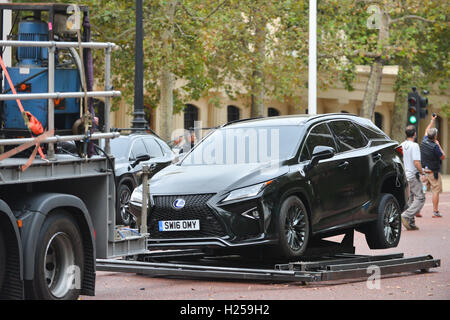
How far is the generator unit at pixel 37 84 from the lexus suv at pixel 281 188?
8.76 feet

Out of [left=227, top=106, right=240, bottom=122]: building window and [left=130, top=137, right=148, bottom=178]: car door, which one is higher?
[left=227, top=106, right=240, bottom=122]: building window

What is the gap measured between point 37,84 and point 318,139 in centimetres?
473

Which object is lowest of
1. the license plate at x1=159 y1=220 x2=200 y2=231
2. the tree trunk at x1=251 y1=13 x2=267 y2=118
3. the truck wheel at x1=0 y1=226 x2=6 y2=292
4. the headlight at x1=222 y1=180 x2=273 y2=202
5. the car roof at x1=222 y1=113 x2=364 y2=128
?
the license plate at x1=159 y1=220 x2=200 y2=231

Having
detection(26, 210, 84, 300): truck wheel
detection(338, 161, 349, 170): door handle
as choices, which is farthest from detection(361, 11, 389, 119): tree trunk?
detection(26, 210, 84, 300): truck wheel

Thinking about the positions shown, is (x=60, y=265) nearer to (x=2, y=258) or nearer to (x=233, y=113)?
(x=2, y=258)

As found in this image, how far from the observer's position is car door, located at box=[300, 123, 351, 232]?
1196 centimetres

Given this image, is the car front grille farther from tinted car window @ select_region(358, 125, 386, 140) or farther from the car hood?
tinted car window @ select_region(358, 125, 386, 140)

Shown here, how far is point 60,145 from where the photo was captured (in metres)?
8.67

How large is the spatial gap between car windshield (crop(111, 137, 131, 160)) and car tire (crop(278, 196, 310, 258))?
8167mm

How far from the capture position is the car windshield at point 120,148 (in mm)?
19359

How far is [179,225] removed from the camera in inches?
441

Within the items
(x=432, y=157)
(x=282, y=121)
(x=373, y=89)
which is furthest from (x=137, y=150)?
(x=373, y=89)
